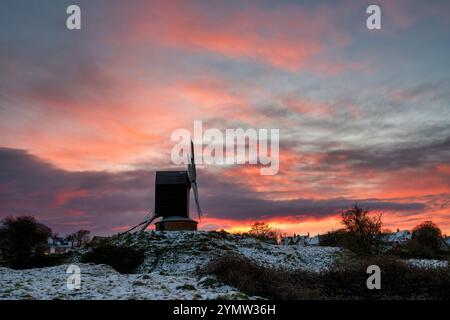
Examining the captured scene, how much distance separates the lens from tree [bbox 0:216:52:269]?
42256 mm

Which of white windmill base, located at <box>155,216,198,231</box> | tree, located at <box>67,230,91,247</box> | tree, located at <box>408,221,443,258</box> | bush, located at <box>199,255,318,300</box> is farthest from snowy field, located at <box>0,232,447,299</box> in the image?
tree, located at <box>67,230,91,247</box>

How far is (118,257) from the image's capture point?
39188 mm

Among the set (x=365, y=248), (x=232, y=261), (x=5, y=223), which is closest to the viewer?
(x=232, y=261)

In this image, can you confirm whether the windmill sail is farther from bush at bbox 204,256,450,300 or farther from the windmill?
bush at bbox 204,256,450,300

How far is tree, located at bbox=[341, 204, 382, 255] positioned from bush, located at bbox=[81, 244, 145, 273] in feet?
96.8

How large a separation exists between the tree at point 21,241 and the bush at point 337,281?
23686 mm

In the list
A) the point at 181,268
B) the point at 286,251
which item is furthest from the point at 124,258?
the point at 286,251

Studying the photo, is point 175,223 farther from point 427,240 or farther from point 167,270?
point 427,240

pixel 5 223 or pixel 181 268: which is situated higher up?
pixel 5 223

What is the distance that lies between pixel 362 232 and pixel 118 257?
33428 millimetres

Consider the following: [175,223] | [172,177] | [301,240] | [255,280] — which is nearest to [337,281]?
[255,280]

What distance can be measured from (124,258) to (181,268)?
245 inches
